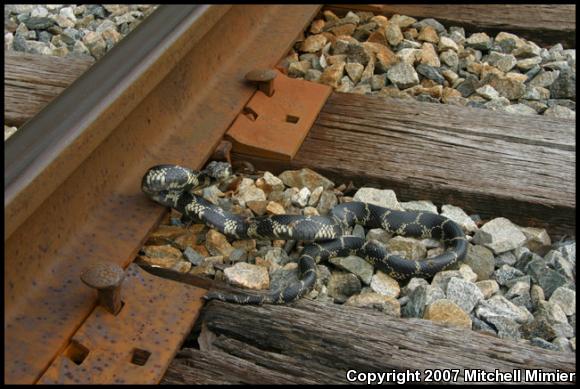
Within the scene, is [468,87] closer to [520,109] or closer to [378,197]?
[520,109]

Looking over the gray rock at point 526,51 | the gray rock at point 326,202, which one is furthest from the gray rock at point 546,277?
the gray rock at point 526,51

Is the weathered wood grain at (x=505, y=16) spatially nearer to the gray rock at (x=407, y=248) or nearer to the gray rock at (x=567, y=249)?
the gray rock at (x=567, y=249)

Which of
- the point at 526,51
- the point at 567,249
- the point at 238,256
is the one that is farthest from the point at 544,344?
the point at 526,51

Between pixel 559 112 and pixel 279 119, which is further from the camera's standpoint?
pixel 559 112

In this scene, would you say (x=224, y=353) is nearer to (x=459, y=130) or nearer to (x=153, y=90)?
(x=153, y=90)

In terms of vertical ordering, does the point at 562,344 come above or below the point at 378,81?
above

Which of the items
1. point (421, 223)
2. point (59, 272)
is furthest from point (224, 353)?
point (421, 223)

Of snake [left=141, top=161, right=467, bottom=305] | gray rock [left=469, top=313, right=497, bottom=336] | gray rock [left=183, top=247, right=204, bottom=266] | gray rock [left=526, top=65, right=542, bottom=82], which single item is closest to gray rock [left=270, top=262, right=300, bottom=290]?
snake [left=141, top=161, right=467, bottom=305]
